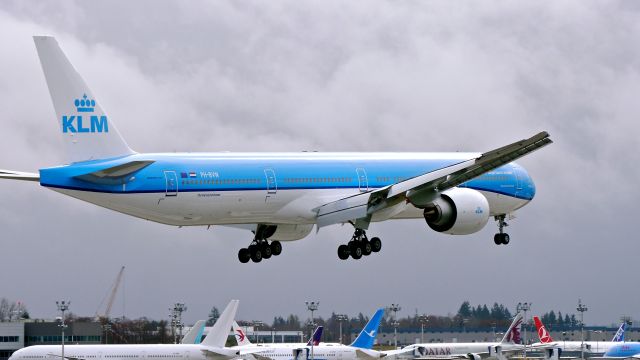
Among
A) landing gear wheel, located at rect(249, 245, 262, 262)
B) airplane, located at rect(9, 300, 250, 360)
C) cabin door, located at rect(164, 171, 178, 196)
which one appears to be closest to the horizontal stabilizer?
cabin door, located at rect(164, 171, 178, 196)

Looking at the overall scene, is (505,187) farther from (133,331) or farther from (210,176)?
(133,331)

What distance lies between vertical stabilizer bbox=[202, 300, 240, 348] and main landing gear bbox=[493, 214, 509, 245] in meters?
29.2

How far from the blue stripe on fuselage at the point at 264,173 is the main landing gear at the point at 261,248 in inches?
189

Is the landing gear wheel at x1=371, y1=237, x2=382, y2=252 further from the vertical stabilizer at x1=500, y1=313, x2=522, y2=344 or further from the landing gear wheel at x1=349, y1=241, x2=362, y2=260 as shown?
the vertical stabilizer at x1=500, y1=313, x2=522, y2=344

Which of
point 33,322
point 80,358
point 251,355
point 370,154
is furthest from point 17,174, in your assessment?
point 33,322

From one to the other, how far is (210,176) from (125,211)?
4585 mm

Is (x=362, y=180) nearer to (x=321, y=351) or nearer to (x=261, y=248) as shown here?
(x=261, y=248)

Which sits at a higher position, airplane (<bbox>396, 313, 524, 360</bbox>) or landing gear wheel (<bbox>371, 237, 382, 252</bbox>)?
landing gear wheel (<bbox>371, 237, 382, 252</bbox>)

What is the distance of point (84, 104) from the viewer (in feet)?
198

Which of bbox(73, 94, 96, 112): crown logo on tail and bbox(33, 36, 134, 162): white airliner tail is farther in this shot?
bbox(73, 94, 96, 112): crown logo on tail

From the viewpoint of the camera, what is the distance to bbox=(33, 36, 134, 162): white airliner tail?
59250mm

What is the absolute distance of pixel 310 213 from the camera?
211ft

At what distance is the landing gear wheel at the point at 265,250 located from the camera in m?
67.4

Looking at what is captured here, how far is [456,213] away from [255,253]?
450 inches
